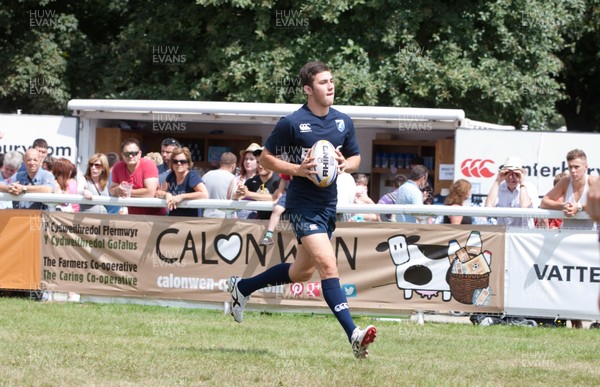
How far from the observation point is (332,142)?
8242 mm

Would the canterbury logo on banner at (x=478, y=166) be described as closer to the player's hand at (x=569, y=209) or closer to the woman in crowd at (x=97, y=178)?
the player's hand at (x=569, y=209)

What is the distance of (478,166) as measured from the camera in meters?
17.9

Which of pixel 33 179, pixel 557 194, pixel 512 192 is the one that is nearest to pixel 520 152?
pixel 512 192

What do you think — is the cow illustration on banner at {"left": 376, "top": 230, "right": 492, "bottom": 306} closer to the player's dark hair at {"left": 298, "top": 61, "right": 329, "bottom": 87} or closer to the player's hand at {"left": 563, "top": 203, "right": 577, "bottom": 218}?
the player's hand at {"left": 563, "top": 203, "right": 577, "bottom": 218}

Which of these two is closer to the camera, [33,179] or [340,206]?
[340,206]

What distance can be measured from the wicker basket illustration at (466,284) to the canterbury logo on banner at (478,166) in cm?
655

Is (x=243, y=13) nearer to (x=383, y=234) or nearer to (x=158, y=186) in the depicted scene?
(x=158, y=186)

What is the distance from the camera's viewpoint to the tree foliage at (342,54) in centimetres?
2338

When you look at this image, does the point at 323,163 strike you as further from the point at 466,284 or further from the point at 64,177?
the point at 64,177

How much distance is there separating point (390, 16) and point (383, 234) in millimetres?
12780

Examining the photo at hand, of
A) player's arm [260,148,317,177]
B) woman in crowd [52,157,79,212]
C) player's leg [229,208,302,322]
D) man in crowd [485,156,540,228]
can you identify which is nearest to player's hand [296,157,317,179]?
player's arm [260,148,317,177]

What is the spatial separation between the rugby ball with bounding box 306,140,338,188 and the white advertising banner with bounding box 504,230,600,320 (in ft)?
13.4

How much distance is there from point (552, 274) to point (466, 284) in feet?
2.97

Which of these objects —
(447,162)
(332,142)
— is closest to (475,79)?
(447,162)
